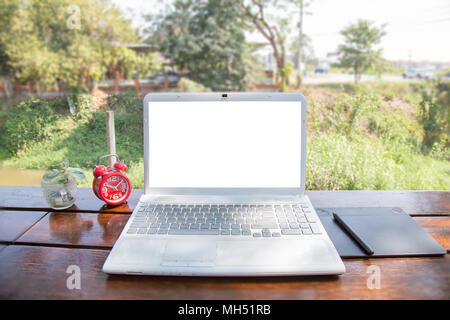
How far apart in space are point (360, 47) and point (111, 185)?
382cm

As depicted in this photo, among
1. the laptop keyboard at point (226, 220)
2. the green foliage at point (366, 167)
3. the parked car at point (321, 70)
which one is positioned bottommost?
the green foliage at point (366, 167)

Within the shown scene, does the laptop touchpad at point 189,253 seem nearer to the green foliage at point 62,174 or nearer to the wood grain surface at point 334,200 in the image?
the wood grain surface at point 334,200

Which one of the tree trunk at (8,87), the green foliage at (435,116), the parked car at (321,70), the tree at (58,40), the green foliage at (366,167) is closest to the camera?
the green foliage at (366,167)

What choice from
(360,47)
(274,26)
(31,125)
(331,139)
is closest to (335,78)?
(360,47)

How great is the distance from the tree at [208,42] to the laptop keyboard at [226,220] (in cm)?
390

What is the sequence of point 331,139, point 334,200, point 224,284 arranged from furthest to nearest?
point 331,139 < point 334,200 < point 224,284

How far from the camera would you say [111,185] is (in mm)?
954

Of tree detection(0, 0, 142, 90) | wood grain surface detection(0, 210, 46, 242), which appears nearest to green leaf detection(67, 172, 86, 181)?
wood grain surface detection(0, 210, 46, 242)

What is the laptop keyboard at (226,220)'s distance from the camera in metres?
0.73

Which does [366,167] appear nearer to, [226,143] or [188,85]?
[226,143]

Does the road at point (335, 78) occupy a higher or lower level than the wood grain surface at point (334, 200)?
higher

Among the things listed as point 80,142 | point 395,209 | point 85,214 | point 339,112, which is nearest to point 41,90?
point 80,142

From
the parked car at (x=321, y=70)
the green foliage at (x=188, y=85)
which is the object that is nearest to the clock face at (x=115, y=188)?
the green foliage at (x=188, y=85)
